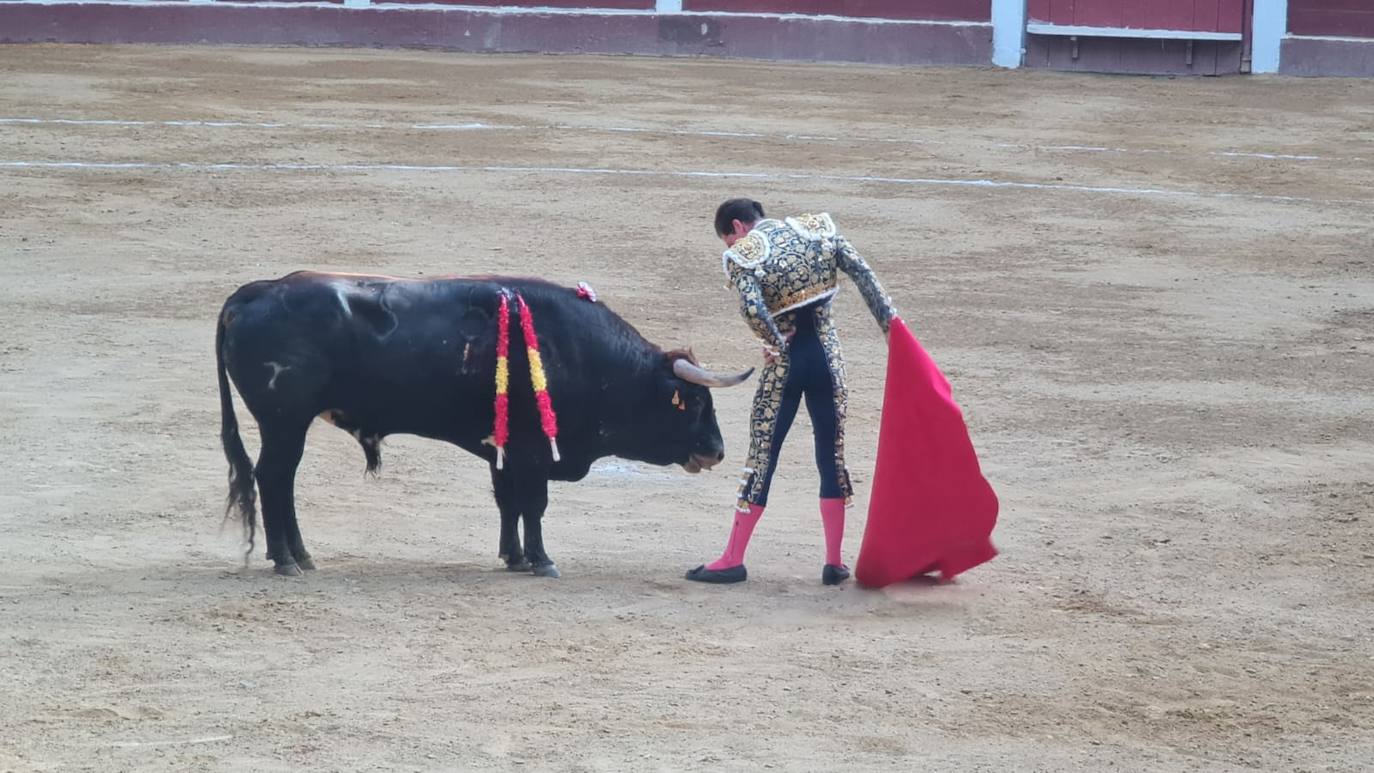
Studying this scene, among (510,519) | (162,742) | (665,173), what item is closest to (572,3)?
(665,173)

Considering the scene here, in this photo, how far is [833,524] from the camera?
20.6 ft

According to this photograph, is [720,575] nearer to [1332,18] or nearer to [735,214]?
[735,214]

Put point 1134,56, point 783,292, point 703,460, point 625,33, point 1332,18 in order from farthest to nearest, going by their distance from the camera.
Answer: point 625,33
point 1134,56
point 1332,18
point 703,460
point 783,292

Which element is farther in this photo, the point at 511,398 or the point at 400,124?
the point at 400,124

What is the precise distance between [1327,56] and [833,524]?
1434 centimetres

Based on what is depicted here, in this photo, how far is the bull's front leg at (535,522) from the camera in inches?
251

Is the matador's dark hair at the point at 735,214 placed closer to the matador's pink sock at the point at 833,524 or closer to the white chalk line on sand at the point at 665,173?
the matador's pink sock at the point at 833,524

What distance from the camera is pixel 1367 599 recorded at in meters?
6.29

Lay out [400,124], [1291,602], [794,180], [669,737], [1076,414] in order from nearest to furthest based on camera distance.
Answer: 1. [669,737]
2. [1291,602]
3. [1076,414]
4. [794,180]
5. [400,124]

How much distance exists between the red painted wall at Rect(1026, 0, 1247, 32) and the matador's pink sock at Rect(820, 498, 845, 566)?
1375 centimetres

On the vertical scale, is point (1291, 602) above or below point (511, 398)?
below

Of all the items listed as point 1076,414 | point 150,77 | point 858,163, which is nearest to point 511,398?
point 1076,414

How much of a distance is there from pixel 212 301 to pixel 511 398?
15.1 ft

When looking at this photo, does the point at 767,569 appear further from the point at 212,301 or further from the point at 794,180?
the point at 794,180
